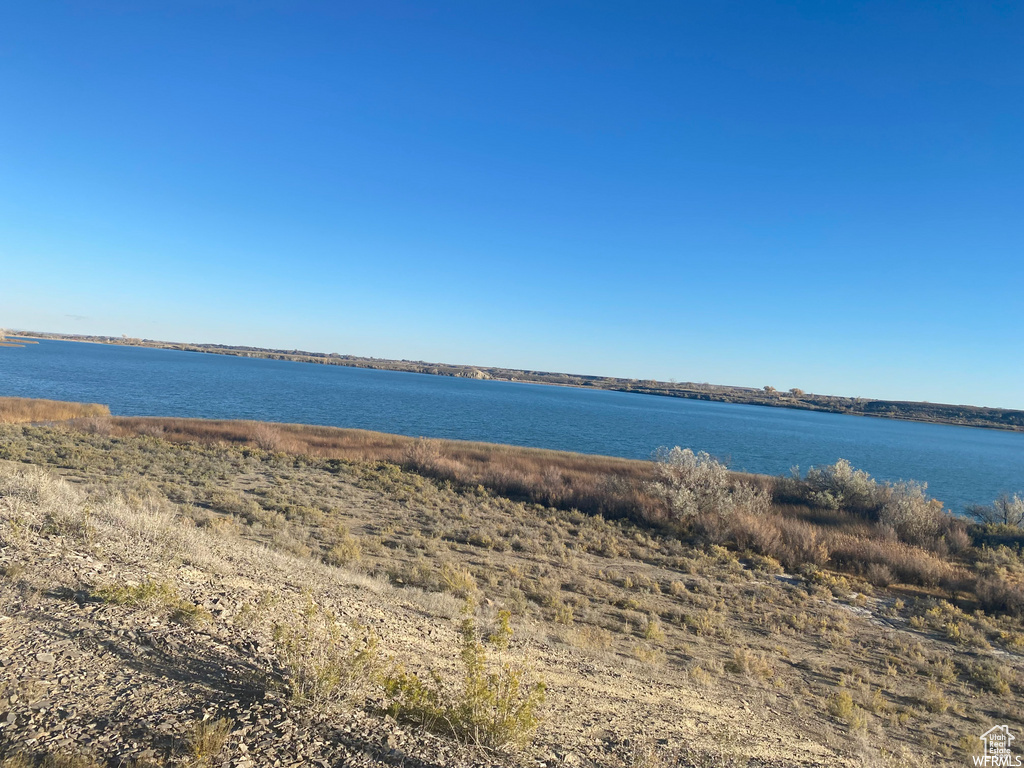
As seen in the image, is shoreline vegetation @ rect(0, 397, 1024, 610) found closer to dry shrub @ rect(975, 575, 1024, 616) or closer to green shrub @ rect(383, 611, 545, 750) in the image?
dry shrub @ rect(975, 575, 1024, 616)

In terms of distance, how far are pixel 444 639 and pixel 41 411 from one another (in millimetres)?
41375

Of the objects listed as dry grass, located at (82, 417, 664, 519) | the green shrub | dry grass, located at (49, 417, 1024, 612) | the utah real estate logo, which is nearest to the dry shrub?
dry grass, located at (49, 417, 1024, 612)

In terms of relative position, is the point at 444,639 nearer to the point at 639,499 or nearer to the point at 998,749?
the point at 998,749

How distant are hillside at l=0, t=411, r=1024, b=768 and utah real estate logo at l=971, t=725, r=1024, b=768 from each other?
0.70 feet

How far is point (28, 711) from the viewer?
3953mm

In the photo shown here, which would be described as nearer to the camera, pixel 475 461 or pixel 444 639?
pixel 444 639

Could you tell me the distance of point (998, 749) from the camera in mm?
7133

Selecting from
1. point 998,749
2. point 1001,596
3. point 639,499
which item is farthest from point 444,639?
point 1001,596

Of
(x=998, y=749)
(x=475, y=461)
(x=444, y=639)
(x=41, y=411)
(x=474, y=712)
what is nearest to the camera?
(x=474, y=712)

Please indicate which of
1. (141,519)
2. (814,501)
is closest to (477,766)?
(141,519)

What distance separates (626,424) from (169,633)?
72263mm

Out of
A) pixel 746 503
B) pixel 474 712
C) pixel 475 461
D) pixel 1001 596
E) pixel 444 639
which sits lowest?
pixel 475 461

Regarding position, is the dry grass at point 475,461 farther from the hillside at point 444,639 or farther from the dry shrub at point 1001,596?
the dry shrub at point 1001,596

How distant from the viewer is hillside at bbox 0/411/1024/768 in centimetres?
436
